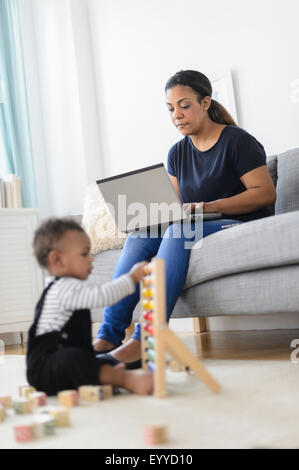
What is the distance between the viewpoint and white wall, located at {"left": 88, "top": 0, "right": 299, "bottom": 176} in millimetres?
2541

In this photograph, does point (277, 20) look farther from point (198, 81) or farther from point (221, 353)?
point (221, 353)

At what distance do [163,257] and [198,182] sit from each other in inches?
17.8

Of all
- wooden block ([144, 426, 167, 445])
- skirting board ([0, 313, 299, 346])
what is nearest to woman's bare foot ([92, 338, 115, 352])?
wooden block ([144, 426, 167, 445])

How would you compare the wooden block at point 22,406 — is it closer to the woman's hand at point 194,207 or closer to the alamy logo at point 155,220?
the alamy logo at point 155,220

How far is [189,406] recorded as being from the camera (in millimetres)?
1122

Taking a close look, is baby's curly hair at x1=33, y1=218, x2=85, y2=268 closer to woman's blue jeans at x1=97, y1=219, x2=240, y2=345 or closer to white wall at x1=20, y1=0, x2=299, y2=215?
woman's blue jeans at x1=97, y1=219, x2=240, y2=345

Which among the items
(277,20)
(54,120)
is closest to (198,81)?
(277,20)

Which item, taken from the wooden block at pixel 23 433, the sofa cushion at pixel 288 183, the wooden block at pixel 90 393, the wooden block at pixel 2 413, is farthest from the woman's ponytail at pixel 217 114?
the wooden block at pixel 23 433

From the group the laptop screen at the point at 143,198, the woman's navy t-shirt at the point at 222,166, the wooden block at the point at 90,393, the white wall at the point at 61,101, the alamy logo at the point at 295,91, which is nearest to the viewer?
the wooden block at the point at 90,393

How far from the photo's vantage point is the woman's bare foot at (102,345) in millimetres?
1744

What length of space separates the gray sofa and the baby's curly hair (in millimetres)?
497

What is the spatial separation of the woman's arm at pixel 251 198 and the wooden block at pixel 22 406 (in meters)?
0.91

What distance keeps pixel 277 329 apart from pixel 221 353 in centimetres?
73

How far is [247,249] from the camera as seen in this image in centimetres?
165
